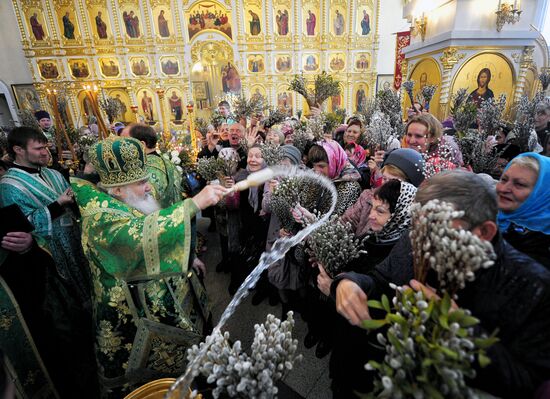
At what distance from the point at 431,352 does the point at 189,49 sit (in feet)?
72.0

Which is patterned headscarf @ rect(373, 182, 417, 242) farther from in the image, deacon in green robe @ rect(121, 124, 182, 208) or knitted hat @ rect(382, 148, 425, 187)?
deacon in green robe @ rect(121, 124, 182, 208)

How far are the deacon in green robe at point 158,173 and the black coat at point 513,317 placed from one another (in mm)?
2394

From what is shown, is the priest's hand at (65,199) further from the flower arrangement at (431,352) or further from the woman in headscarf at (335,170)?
the flower arrangement at (431,352)

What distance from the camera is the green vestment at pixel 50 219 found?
247 centimetres

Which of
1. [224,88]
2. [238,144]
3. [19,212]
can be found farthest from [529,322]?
[224,88]

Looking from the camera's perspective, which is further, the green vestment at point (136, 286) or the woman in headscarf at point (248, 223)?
the woman in headscarf at point (248, 223)

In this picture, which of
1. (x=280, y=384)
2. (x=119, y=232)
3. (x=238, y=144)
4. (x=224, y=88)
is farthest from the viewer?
(x=224, y=88)

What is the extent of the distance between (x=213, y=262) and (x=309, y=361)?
8.31ft

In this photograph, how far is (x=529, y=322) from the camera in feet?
3.06

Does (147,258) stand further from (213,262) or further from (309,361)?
(213,262)

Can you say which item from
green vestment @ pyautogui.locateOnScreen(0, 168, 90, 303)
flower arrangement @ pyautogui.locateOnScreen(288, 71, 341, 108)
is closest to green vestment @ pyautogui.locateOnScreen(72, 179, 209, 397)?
green vestment @ pyautogui.locateOnScreen(0, 168, 90, 303)

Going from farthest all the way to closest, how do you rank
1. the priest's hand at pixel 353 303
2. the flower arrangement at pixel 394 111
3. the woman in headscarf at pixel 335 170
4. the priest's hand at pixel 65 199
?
Answer: the flower arrangement at pixel 394 111
the woman in headscarf at pixel 335 170
the priest's hand at pixel 65 199
the priest's hand at pixel 353 303

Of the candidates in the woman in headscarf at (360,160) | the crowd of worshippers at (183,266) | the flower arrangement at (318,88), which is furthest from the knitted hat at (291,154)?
the flower arrangement at (318,88)

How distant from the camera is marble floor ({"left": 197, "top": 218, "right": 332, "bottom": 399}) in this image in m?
2.48
